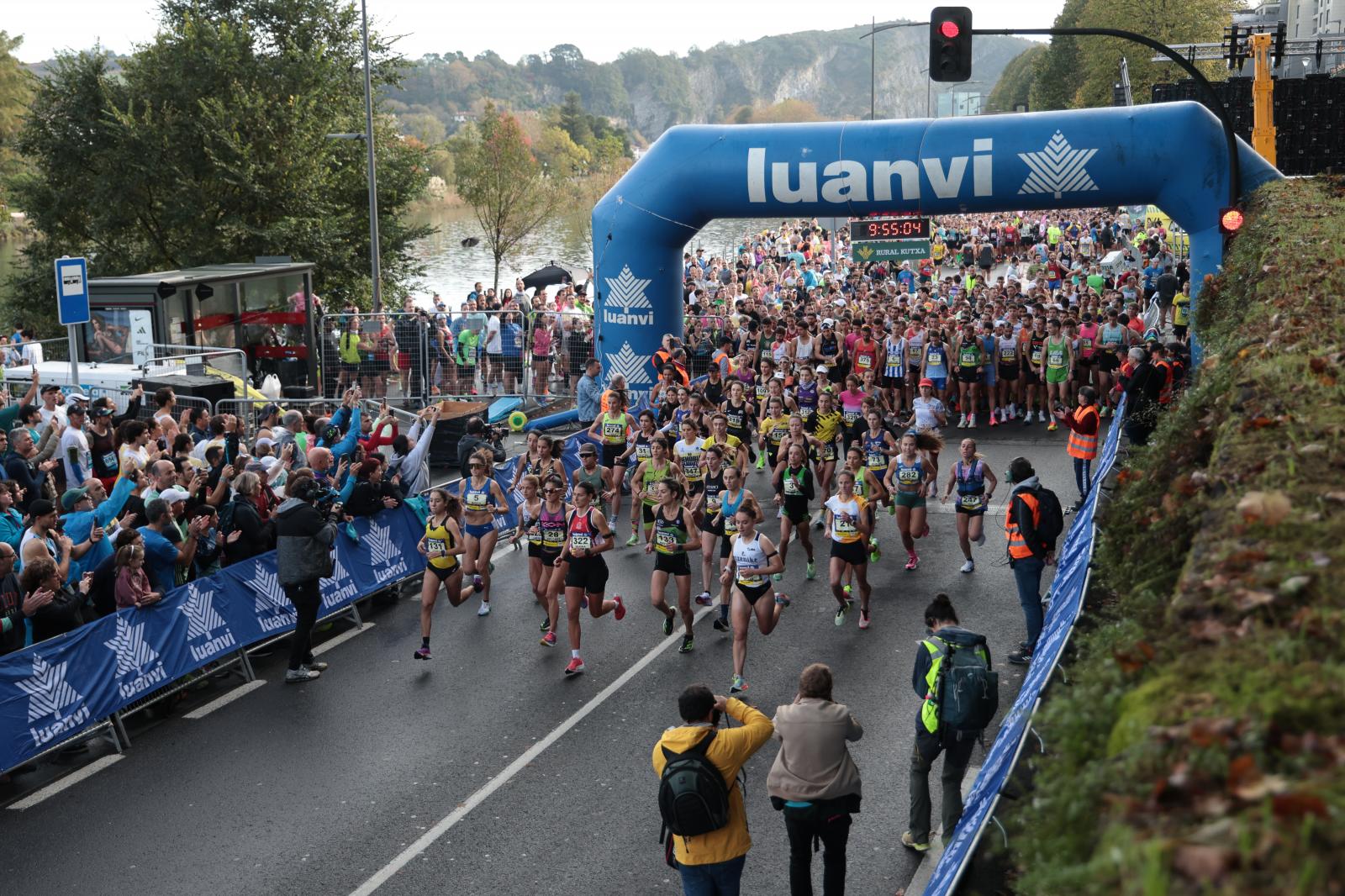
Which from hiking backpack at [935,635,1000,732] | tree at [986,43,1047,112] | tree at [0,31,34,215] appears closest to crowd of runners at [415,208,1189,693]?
hiking backpack at [935,635,1000,732]

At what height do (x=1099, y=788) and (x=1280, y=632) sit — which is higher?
(x=1280, y=632)

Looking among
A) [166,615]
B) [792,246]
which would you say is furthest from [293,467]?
[792,246]

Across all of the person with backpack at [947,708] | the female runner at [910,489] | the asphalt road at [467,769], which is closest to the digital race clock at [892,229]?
the female runner at [910,489]

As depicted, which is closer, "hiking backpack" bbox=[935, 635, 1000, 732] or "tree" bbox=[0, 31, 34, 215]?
"hiking backpack" bbox=[935, 635, 1000, 732]

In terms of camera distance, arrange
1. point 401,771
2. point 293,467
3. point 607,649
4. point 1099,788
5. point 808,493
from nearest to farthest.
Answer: point 1099,788
point 401,771
point 607,649
point 808,493
point 293,467

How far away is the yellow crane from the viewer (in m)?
26.5

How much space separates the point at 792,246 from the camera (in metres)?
54.2

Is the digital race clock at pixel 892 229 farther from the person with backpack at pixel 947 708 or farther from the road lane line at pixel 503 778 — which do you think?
the person with backpack at pixel 947 708

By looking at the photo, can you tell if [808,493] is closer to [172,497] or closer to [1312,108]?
[172,497]

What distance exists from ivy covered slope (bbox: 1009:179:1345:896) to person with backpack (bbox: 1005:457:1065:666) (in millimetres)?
4506

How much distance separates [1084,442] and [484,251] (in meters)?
77.9

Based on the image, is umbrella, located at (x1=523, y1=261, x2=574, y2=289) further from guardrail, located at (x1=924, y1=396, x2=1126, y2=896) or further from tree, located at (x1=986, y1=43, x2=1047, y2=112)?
tree, located at (x1=986, y1=43, x2=1047, y2=112)

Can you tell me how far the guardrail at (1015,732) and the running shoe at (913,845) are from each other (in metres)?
0.15

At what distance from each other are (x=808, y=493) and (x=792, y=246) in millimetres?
41666
